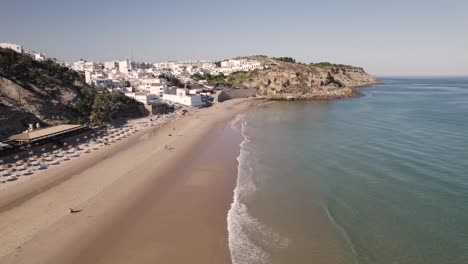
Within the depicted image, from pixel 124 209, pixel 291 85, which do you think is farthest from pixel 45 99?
pixel 291 85

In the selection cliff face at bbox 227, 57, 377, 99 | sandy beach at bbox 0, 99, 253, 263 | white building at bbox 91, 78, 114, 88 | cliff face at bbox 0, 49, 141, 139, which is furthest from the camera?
cliff face at bbox 227, 57, 377, 99

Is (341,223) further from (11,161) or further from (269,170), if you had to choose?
(11,161)

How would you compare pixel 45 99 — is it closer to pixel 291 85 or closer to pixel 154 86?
pixel 154 86

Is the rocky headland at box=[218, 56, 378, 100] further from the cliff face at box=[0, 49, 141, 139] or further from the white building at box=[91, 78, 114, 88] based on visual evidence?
the cliff face at box=[0, 49, 141, 139]

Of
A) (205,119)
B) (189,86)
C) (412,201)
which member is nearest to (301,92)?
(189,86)

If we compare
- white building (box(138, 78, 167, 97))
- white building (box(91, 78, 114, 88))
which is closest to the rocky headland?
white building (box(138, 78, 167, 97))
